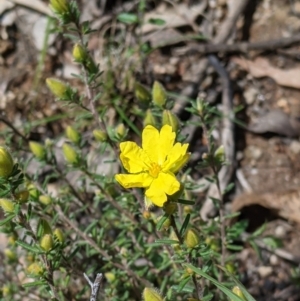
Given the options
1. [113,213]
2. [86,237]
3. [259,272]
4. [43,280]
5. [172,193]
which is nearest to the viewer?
[172,193]

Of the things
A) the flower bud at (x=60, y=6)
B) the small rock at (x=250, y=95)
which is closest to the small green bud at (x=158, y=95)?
the flower bud at (x=60, y=6)

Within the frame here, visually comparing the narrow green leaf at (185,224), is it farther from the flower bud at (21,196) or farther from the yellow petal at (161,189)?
the flower bud at (21,196)

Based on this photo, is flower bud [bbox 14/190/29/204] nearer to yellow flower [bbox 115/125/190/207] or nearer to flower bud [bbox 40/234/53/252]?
flower bud [bbox 40/234/53/252]

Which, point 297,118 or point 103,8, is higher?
point 103,8

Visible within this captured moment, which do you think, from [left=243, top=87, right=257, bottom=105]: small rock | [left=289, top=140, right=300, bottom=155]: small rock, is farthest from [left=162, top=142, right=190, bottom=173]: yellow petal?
[left=243, top=87, right=257, bottom=105]: small rock

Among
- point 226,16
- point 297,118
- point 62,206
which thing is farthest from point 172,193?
point 226,16

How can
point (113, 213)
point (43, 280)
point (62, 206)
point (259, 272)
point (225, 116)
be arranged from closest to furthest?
point (43, 280) → point (62, 206) → point (113, 213) → point (259, 272) → point (225, 116)

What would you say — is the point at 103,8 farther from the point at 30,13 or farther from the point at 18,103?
the point at 18,103
